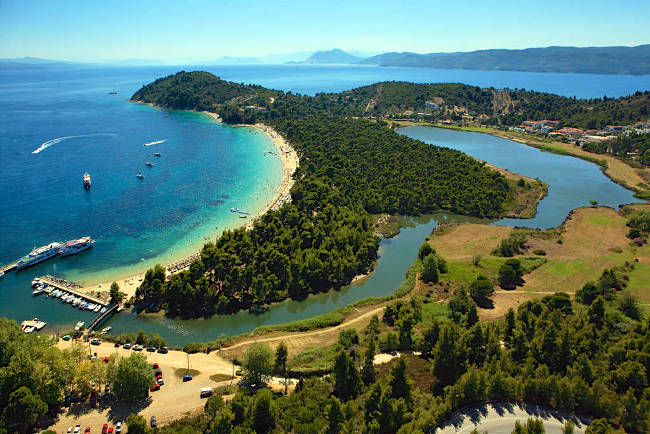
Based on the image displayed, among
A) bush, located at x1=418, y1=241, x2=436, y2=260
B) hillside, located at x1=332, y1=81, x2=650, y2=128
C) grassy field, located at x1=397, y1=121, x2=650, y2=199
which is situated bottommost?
bush, located at x1=418, y1=241, x2=436, y2=260

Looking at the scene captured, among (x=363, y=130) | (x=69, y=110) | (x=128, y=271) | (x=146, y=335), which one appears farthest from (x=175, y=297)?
(x=69, y=110)

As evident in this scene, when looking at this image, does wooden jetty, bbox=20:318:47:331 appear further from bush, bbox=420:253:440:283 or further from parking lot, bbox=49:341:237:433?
bush, bbox=420:253:440:283

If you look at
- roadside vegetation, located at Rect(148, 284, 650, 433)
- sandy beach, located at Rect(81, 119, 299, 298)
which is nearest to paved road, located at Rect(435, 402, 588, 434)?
roadside vegetation, located at Rect(148, 284, 650, 433)

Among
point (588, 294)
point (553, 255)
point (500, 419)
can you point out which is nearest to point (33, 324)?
point (500, 419)

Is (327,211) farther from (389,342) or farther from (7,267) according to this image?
(7,267)

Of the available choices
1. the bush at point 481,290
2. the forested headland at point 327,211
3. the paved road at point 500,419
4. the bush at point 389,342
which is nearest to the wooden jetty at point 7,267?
the forested headland at point 327,211

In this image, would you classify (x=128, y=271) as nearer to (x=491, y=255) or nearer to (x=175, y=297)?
(x=175, y=297)

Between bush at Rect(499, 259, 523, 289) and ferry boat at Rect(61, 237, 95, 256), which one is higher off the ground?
ferry boat at Rect(61, 237, 95, 256)
